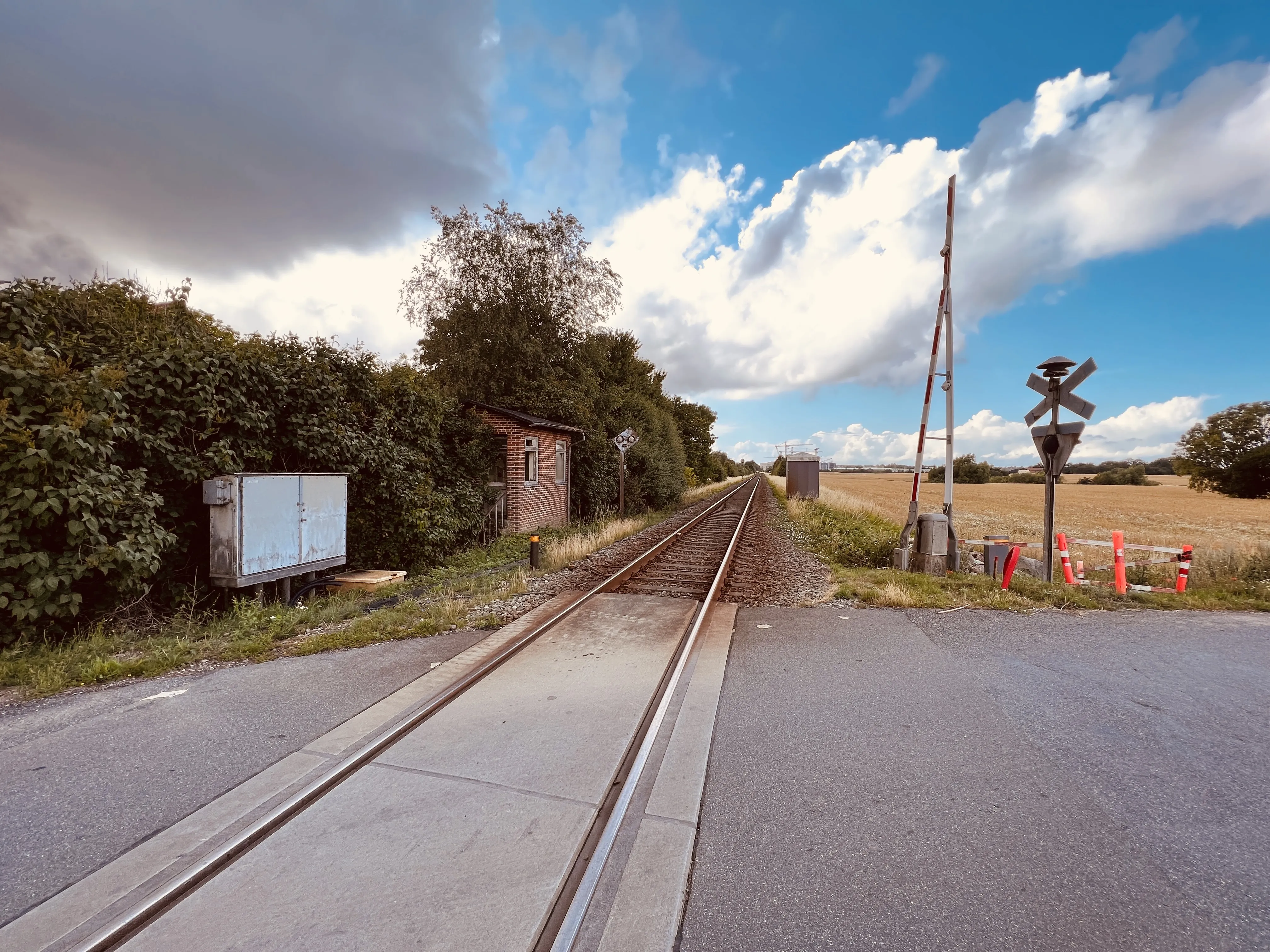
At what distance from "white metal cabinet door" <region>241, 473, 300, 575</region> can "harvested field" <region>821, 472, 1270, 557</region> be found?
1250cm

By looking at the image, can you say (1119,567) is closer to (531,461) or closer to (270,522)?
(270,522)

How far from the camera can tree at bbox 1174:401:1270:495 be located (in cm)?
5656

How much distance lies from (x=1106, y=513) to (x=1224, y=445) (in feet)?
143

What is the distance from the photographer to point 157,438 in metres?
5.88

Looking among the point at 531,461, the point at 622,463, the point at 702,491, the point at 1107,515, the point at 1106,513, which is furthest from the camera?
the point at 702,491

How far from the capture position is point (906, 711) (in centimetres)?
386

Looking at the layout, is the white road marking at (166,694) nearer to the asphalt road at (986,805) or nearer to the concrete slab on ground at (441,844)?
the concrete slab on ground at (441,844)

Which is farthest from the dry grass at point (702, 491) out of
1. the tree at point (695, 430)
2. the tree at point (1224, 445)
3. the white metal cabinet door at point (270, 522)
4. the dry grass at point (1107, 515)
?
the tree at point (1224, 445)

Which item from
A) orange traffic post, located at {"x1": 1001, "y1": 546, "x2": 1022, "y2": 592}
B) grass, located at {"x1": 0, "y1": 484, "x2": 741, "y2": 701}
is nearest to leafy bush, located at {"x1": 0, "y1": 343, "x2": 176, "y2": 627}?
grass, located at {"x1": 0, "y1": 484, "x2": 741, "y2": 701}

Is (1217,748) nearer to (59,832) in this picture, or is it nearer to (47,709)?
(59,832)

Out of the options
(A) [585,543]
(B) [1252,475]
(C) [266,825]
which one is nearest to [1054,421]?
(A) [585,543]

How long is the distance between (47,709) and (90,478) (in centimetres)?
205

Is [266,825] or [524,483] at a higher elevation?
[524,483]

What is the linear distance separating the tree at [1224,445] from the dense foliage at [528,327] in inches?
2746
